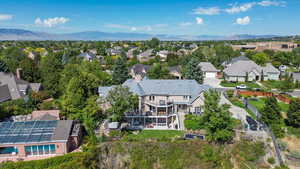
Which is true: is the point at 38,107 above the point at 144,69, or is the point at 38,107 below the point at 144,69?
below

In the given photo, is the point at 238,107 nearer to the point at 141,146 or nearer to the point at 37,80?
the point at 141,146

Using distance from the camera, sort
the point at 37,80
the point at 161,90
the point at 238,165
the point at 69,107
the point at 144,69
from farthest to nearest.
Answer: the point at 144,69, the point at 37,80, the point at 161,90, the point at 69,107, the point at 238,165

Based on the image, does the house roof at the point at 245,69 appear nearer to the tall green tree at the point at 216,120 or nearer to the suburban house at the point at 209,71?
the suburban house at the point at 209,71

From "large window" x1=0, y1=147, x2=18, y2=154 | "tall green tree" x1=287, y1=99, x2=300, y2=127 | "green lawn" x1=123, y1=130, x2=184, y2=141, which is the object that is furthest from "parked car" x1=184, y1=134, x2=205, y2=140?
"large window" x1=0, y1=147, x2=18, y2=154

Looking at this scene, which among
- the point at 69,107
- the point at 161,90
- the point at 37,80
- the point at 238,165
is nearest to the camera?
the point at 238,165

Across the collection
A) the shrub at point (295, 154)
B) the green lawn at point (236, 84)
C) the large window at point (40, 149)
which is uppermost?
the green lawn at point (236, 84)

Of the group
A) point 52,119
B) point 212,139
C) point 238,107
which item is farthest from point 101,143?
point 238,107

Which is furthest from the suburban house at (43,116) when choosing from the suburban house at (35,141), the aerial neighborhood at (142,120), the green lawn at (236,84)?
the green lawn at (236,84)
